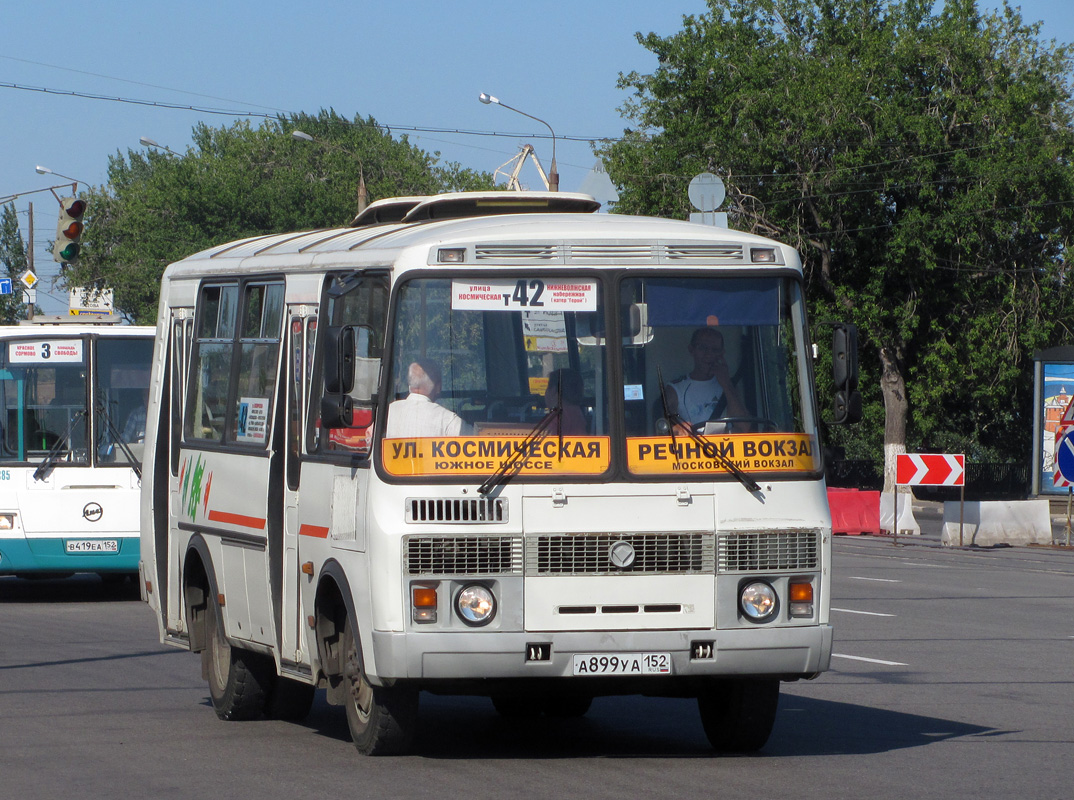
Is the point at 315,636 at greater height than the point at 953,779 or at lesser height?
greater

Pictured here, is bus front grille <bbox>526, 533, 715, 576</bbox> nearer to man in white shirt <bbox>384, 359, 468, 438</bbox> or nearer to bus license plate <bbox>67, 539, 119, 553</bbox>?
man in white shirt <bbox>384, 359, 468, 438</bbox>

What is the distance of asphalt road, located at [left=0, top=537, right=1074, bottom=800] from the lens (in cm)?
760

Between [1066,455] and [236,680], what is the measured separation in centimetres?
1760

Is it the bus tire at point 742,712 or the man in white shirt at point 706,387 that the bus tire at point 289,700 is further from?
the man in white shirt at point 706,387

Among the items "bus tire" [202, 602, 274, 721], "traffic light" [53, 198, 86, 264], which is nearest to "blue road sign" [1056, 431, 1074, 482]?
"traffic light" [53, 198, 86, 264]

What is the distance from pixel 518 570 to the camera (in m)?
7.76

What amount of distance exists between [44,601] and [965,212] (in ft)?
106

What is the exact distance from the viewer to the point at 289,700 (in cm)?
997

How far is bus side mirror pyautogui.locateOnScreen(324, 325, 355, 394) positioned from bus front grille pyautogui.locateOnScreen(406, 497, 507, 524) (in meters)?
0.57

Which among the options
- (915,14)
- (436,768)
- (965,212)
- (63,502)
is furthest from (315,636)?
(915,14)

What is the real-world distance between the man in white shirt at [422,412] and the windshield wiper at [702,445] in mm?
920

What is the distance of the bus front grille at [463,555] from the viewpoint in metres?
7.71

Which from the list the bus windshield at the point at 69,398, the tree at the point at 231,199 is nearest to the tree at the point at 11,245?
the tree at the point at 231,199

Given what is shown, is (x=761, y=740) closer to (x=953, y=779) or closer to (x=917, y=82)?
(x=953, y=779)
